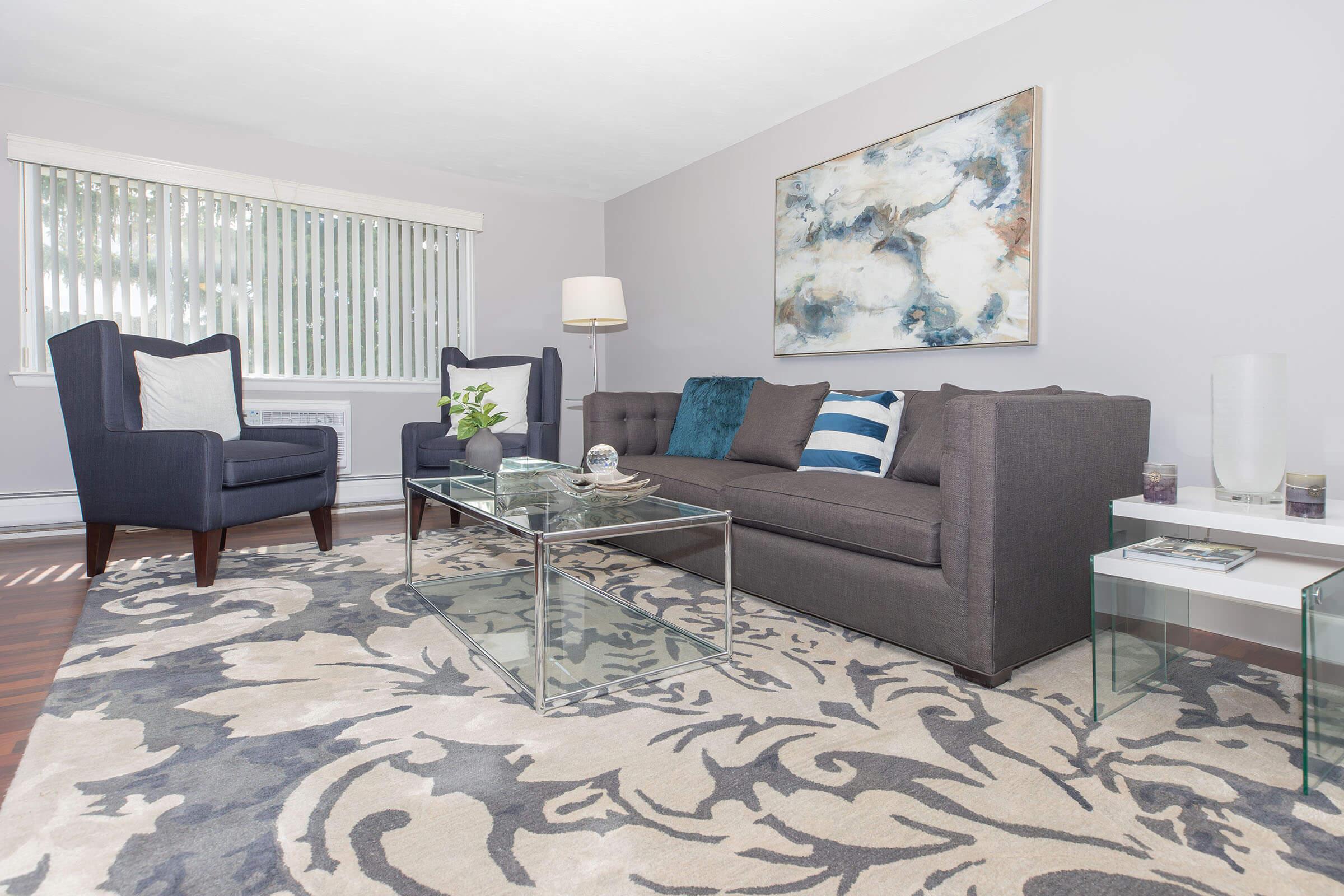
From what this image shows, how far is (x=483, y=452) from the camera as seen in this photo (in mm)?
3039

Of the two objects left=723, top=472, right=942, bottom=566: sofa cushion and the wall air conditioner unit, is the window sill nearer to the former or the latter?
the wall air conditioner unit

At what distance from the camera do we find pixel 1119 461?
2168mm

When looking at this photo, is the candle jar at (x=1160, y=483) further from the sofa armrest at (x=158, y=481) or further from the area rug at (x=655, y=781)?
the sofa armrest at (x=158, y=481)

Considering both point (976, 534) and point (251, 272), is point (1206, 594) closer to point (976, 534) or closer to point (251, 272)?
point (976, 534)

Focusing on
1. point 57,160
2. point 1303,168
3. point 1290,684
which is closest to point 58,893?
point 1290,684

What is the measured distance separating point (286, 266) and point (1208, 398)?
5.03m

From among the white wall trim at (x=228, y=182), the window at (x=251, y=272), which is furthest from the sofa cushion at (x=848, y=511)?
the white wall trim at (x=228, y=182)

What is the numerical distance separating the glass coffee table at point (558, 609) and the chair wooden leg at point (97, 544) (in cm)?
129

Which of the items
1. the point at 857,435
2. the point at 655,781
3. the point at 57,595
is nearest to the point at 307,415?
the point at 57,595

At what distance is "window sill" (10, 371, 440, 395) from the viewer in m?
4.58

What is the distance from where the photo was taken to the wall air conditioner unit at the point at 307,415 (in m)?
4.55

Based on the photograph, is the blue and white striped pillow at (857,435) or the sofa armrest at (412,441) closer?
the blue and white striped pillow at (857,435)

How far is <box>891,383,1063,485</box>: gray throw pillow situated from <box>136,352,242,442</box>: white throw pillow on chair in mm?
2955

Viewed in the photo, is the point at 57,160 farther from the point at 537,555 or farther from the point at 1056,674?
the point at 1056,674
